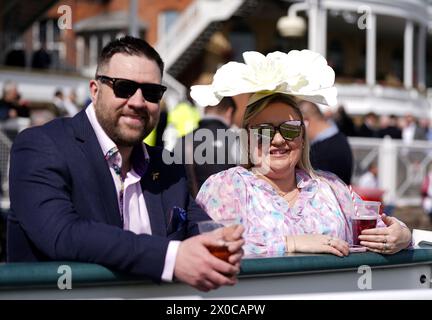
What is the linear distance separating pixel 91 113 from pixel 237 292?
103 cm

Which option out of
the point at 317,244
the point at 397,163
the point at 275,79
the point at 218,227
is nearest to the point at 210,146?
the point at 275,79

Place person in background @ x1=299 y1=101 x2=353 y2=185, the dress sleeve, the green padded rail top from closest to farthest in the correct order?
the green padded rail top
the dress sleeve
person in background @ x1=299 y1=101 x2=353 y2=185

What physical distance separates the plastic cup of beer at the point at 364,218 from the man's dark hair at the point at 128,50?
1.11 metres

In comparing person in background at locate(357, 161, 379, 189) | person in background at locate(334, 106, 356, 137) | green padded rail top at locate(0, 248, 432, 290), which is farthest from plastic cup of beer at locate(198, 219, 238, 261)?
person in background at locate(357, 161, 379, 189)

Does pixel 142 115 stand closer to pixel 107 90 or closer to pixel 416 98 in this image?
pixel 107 90

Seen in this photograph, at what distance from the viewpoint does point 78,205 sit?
10.4 feet

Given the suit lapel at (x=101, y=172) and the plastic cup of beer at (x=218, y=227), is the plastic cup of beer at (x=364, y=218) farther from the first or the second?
the suit lapel at (x=101, y=172)

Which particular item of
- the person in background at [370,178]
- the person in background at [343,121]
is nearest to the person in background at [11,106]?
the person in background at [343,121]

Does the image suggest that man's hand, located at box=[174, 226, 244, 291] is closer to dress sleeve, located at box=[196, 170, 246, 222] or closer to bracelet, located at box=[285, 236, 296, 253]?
bracelet, located at box=[285, 236, 296, 253]

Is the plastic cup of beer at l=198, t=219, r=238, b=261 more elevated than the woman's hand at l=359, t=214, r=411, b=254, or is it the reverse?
the plastic cup of beer at l=198, t=219, r=238, b=261

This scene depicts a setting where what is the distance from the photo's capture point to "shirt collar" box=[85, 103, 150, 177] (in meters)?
3.33

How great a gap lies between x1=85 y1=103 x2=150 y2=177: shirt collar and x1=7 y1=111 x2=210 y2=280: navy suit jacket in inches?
1.1

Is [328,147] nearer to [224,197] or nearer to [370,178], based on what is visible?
[224,197]

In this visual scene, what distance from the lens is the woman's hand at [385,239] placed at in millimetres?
3447
